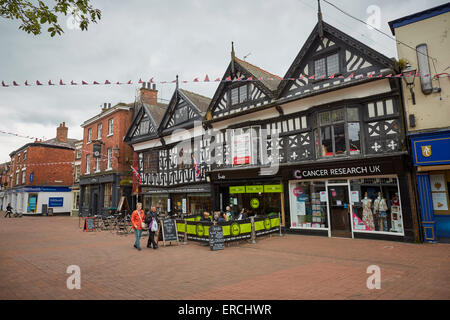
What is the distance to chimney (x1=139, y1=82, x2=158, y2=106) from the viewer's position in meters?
23.9

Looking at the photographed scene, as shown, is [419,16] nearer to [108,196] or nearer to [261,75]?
[261,75]

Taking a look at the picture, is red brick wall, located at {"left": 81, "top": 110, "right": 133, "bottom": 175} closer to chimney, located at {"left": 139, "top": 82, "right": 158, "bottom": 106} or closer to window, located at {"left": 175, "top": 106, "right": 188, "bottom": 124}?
chimney, located at {"left": 139, "top": 82, "right": 158, "bottom": 106}

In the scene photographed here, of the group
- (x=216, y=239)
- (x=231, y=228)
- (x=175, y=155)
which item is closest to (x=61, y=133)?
(x=175, y=155)

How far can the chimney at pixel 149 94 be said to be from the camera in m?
23.9

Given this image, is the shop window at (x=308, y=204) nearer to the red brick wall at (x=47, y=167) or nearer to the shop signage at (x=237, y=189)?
the shop signage at (x=237, y=189)

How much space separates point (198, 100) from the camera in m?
19.3

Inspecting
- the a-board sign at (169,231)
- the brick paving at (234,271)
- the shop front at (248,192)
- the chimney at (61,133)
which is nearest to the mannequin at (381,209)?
the brick paving at (234,271)

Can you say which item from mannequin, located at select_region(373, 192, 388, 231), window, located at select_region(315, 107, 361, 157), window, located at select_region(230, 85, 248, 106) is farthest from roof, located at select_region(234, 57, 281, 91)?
mannequin, located at select_region(373, 192, 388, 231)

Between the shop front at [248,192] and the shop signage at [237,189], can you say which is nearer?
the shop front at [248,192]

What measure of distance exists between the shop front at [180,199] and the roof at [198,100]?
4.99 m

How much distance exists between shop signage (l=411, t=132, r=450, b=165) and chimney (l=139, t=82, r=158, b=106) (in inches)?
784

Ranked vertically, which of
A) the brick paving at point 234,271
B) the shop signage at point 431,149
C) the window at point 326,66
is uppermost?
the window at point 326,66

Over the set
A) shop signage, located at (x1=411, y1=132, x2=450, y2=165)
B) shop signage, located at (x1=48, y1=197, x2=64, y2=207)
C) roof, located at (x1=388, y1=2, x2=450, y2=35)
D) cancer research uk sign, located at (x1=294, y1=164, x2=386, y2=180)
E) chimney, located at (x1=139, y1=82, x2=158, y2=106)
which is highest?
chimney, located at (x1=139, y1=82, x2=158, y2=106)

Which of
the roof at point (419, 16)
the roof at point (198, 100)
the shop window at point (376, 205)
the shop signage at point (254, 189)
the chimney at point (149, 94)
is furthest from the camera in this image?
the chimney at point (149, 94)
